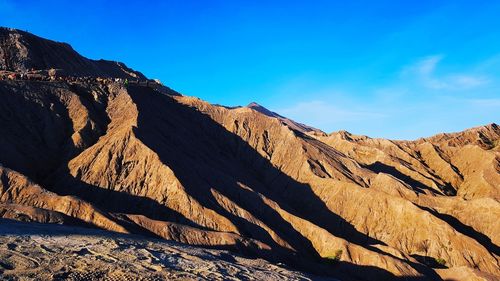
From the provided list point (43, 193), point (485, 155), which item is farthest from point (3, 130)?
point (485, 155)

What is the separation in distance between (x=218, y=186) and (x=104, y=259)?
99.9ft

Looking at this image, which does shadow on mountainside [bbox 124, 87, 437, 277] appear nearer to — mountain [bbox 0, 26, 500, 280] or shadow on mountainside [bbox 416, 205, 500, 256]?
mountain [bbox 0, 26, 500, 280]

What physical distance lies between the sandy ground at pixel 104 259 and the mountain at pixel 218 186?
7688mm

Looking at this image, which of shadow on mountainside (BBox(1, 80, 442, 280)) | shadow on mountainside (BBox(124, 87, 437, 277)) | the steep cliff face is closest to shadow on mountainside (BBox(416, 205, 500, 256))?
shadow on mountainside (BBox(124, 87, 437, 277))

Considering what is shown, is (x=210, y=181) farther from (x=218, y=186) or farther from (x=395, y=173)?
(x=395, y=173)

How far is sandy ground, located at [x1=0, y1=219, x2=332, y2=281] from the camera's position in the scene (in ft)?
69.7

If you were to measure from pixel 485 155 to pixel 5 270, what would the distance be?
277 feet

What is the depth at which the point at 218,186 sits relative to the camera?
53.9 m

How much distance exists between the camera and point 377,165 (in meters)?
84.9

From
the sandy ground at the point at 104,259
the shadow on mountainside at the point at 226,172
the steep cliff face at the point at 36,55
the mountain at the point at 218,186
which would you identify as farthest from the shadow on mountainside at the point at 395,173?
the sandy ground at the point at 104,259

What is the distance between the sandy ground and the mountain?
7.69 metres

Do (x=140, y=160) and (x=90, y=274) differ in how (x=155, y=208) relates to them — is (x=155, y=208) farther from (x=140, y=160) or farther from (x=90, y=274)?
(x=90, y=274)

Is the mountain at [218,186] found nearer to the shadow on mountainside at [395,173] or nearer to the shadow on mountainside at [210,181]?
the shadow on mountainside at [210,181]

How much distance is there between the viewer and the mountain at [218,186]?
42656 mm
